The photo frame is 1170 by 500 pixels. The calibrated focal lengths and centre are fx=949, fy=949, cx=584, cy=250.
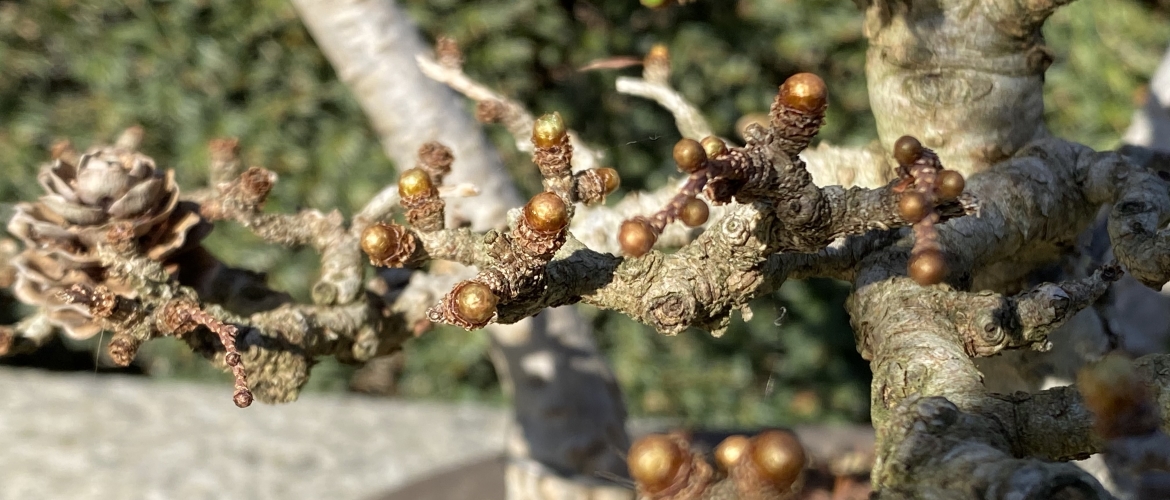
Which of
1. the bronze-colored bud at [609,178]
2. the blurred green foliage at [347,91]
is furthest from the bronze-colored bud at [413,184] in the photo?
the blurred green foliage at [347,91]

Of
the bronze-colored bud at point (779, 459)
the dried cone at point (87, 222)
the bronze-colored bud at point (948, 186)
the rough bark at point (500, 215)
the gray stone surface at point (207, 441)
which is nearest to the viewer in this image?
the bronze-colored bud at point (779, 459)

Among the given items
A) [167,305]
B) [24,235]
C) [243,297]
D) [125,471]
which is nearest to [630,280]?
[167,305]

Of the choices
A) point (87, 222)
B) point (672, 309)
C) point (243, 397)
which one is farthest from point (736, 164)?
point (87, 222)

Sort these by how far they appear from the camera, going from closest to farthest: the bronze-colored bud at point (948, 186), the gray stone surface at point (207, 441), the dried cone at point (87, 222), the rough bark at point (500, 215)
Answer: the bronze-colored bud at point (948, 186), the dried cone at point (87, 222), the rough bark at point (500, 215), the gray stone surface at point (207, 441)

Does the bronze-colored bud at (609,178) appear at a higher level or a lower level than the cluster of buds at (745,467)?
higher

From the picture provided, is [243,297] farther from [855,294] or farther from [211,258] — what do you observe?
[855,294]

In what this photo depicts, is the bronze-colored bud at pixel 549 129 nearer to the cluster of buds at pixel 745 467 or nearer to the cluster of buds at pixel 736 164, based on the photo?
the cluster of buds at pixel 736 164

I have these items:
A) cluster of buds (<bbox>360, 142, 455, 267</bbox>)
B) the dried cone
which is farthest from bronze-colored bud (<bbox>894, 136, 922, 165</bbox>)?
→ the dried cone
